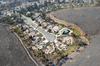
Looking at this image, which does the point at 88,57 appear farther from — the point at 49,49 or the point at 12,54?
Result: the point at 12,54

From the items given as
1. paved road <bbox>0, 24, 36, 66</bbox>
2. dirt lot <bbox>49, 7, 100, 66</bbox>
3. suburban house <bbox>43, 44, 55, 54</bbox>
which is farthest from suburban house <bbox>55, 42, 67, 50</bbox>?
paved road <bbox>0, 24, 36, 66</bbox>

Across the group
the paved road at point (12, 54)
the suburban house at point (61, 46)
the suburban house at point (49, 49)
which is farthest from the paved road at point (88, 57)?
the paved road at point (12, 54)

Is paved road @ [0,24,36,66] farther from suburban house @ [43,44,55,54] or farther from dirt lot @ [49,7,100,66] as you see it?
dirt lot @ [49,7,100,66]

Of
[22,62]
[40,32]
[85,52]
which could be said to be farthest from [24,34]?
[85,52]

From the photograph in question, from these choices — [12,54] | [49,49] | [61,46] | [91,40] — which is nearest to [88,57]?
[61,46]

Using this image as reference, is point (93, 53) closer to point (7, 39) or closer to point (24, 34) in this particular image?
point (24, 34)
